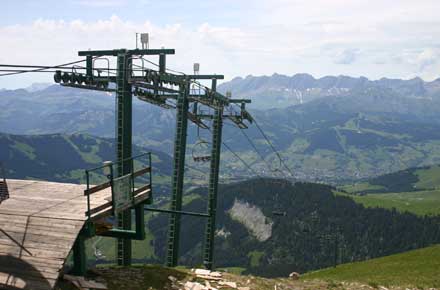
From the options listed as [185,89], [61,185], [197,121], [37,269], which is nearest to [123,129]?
[61,185]

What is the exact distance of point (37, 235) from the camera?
1803 cm

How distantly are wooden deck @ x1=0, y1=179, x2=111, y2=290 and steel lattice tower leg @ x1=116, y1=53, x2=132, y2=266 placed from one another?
6468mm

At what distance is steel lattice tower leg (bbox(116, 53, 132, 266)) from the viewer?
27984mm

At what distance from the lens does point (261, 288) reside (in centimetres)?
2330

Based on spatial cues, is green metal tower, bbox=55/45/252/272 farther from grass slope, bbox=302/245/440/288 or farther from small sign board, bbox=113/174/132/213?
grass slope, bbox=302/245/440/288

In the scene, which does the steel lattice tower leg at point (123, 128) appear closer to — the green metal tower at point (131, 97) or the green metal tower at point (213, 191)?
the green metal tower at point (131, 97)

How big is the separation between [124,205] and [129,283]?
11.1 feet

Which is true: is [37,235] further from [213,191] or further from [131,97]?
[213,191]

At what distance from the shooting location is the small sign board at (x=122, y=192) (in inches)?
805

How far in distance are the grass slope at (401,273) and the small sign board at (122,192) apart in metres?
16.0

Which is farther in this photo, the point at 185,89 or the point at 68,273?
the point at 185,89

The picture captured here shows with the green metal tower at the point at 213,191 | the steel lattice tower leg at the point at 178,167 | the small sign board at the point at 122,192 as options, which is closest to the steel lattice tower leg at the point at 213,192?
the green metal tower at the point at 213,191

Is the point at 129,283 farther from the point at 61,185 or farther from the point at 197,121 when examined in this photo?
the point at 197,121

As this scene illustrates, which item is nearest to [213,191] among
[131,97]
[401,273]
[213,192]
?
[213,192]
